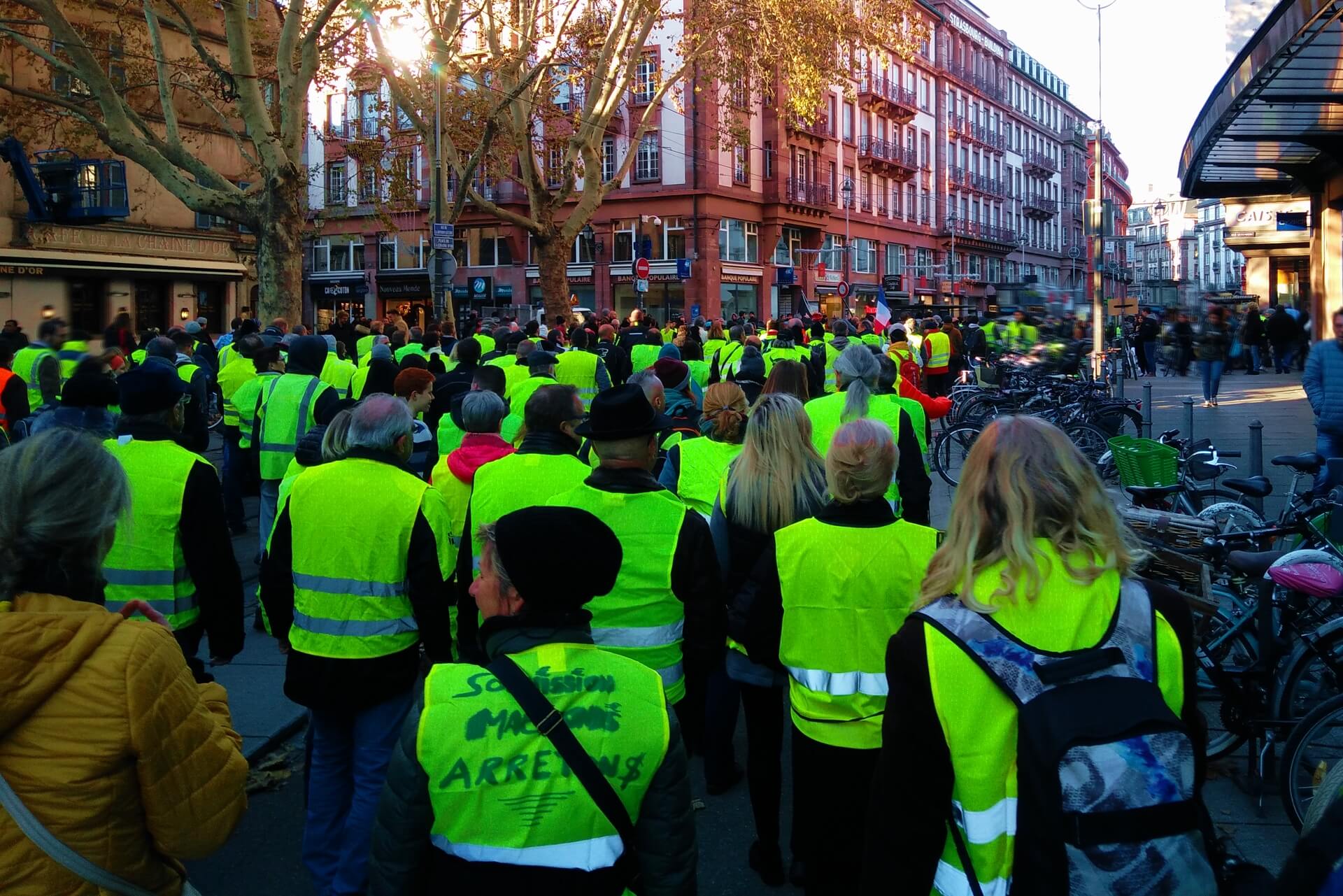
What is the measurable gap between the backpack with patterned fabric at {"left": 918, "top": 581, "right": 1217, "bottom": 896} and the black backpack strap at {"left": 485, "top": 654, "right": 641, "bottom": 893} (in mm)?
748

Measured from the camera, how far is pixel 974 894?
2227mm

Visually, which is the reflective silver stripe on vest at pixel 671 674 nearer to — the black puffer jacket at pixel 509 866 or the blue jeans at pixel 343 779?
the blue jeans at pixel 343 779

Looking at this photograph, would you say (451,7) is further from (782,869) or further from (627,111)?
(627,111)

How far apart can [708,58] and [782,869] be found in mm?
24670

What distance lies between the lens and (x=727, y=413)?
5355 millimetres

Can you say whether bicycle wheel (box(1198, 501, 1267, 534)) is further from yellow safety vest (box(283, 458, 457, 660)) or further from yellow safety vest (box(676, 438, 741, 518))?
yellow safety vest (box(283, 458, 457, 660))

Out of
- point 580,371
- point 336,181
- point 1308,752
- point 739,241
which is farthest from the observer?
point 336,181

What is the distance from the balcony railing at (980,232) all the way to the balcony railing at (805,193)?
17.8m

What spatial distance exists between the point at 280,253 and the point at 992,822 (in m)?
19.5

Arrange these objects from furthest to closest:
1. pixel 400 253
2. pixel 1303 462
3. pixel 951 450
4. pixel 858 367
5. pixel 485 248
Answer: pixel 400 253 → pixel 485 248 → pixel 951 450 → pixel 1303 462 → pixel 858 367

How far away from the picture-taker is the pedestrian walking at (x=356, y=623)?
406 centimetres

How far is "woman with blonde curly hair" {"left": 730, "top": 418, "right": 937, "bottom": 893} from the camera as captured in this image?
11.6ft

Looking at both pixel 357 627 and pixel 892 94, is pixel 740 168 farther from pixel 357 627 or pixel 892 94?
pixel 357 627

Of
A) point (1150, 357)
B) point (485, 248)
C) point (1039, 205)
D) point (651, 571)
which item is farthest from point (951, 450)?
point (1039, 205)
